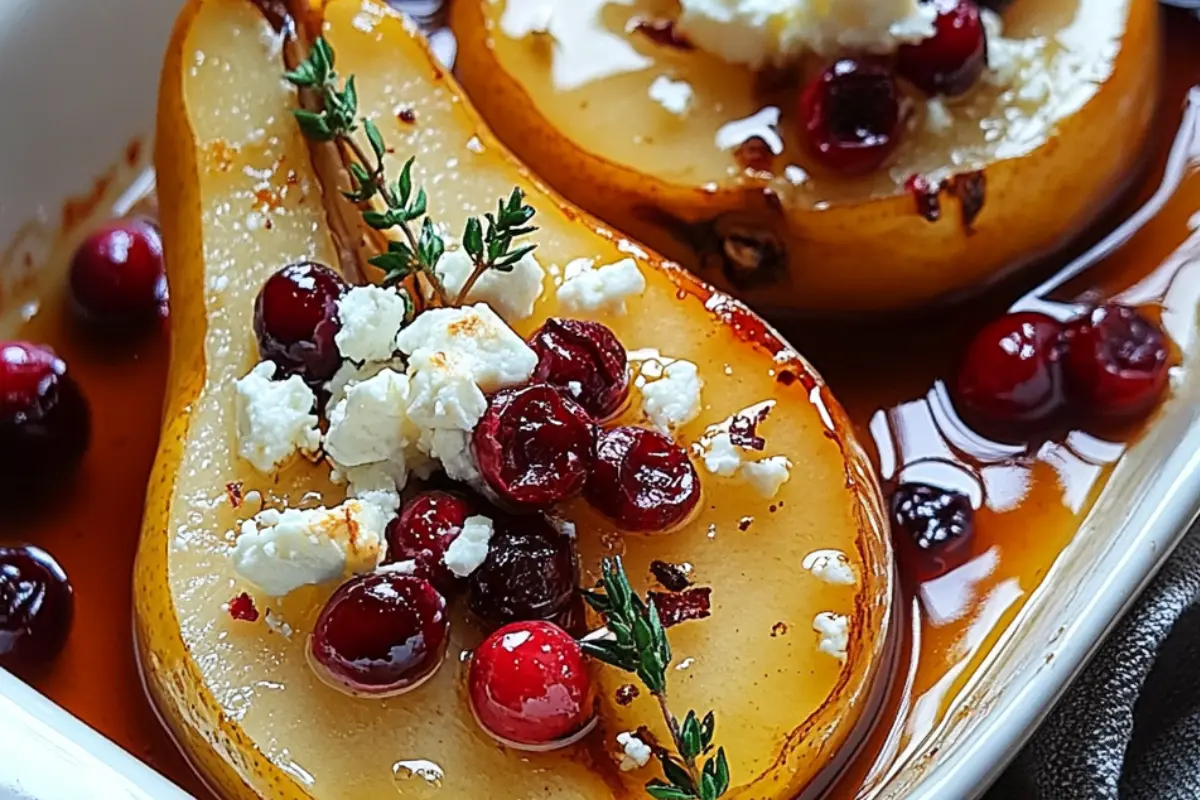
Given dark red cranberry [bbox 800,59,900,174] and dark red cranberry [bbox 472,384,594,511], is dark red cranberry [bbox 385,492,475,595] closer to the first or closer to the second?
dark red cranberry [bbox 472,384,594,511]

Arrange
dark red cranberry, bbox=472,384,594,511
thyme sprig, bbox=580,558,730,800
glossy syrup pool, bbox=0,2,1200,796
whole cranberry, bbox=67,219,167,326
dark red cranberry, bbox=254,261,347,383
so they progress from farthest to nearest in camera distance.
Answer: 1. whole cranberry, bbox=67,219,167,326
2. glossy syrup pool, bbox=0,2,1200,796
3. dark red cranberry, bbox=254,261,347,383
4. dark red cranberry, bbox=472,384,594,511
5. thyme sprig, bbox=580,558,730,800

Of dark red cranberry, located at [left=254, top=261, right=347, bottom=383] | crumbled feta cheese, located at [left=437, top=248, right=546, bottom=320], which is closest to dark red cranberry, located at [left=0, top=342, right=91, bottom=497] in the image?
dark red cranberry, located at [left=254, top=261, right=347, bottom=383]

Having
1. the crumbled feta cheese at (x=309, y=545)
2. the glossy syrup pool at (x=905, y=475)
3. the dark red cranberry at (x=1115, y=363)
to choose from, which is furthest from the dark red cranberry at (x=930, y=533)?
the crumbled feta cheese at (x=309, y=545)

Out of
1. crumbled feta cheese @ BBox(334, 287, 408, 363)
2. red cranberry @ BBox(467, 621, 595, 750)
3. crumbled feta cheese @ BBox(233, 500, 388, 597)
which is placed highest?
crumbled feta cheese @ BBox(334, 287, 408, 363)

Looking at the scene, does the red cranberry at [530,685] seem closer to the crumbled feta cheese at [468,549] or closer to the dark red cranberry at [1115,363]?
the crumbled feta cheese at [468,549]

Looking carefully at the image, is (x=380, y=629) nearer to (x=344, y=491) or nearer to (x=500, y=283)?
(x=344, y=491)

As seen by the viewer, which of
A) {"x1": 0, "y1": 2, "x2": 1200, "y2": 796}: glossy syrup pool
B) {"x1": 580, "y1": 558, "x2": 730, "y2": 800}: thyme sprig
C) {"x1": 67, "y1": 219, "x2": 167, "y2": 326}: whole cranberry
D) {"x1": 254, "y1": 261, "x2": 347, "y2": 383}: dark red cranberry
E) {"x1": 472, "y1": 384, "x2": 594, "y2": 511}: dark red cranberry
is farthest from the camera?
{"x1": 67, "y1": 219, "x2": 167, "y2": 326}: whole cranberry
